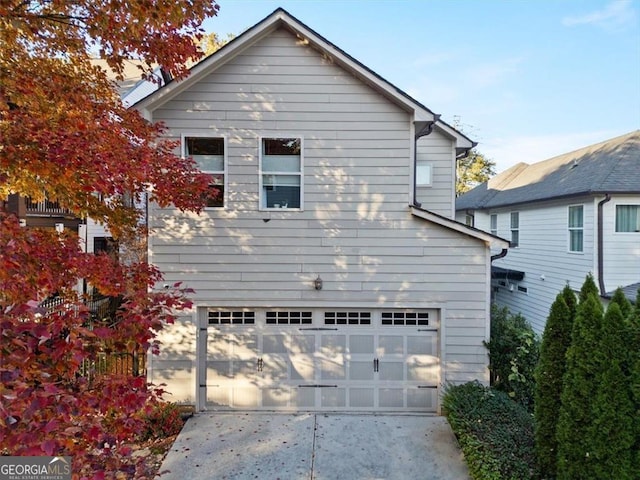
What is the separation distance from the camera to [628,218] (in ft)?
33.8

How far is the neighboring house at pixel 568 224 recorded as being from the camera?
33.7 ft

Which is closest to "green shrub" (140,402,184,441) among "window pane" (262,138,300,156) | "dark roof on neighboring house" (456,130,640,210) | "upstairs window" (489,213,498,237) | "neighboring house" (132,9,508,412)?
"neighboring house" (132,9,508,412)

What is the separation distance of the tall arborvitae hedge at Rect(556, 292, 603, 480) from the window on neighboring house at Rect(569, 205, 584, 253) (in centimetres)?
772

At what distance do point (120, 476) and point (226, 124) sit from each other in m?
6.14

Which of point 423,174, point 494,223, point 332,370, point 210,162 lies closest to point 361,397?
point 332,370

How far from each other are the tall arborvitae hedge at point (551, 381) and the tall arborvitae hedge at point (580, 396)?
24cm

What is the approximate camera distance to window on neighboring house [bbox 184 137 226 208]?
734 cm

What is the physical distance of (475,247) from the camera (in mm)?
7348

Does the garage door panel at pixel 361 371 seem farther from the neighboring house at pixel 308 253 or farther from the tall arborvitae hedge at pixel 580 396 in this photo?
the tall arborvitae hedge at pixel 580 396

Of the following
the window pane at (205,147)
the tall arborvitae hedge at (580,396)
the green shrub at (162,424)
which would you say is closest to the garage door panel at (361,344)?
the tall arborvitae hedge at (580,396)

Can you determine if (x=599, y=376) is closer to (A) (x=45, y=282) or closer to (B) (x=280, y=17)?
(A) (x=45, y=282)

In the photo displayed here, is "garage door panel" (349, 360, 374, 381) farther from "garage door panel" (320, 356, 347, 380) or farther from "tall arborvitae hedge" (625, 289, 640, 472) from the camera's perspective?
"tall arborvitae hedge" (625, 289, 640, 472)

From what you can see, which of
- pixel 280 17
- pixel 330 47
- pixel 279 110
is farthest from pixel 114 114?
pixel 330 47

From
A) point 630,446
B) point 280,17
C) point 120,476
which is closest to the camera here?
point 120,476
